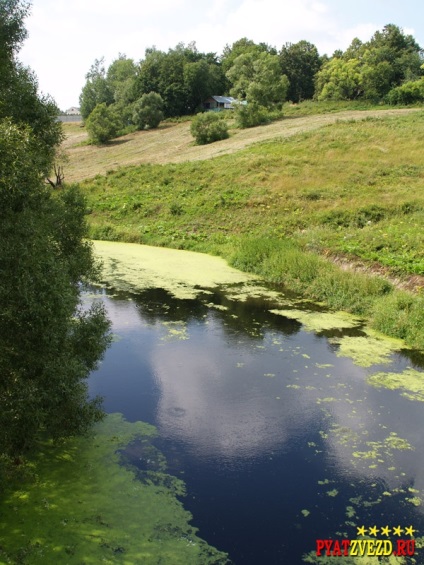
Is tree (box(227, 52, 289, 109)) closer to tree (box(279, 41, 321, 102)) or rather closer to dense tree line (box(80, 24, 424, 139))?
→ dense tree line (box(80, 24, 424, 139))

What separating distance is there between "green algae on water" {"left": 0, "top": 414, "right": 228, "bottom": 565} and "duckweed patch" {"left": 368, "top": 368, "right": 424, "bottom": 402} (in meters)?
5.89

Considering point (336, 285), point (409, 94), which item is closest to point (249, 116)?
point (409, 94)

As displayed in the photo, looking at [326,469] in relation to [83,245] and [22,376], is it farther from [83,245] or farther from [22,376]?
[83,245]

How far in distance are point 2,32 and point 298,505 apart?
402 inches

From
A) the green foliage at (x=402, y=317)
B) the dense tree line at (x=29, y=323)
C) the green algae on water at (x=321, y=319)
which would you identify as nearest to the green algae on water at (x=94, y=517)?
the dense tree line at (x=29, y=323)

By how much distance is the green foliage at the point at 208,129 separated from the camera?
5006cm

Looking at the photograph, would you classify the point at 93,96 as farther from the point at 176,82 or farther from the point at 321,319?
the point at 321,319

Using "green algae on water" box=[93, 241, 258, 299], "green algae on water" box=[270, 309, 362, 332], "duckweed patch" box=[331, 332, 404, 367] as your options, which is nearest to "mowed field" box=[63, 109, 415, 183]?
"green algae on water" box=[93, 241, 258, 299]

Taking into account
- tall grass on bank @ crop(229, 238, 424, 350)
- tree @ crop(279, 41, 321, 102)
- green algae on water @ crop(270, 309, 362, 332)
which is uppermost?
tree @ crop(279, 41, 321, 102)

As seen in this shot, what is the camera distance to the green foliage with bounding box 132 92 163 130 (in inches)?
2579

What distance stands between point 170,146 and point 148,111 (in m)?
15.6

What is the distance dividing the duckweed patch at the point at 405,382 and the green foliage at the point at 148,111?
58741 mm

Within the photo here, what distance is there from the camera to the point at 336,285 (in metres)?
18.2

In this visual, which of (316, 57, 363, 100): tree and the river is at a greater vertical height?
(316, 57, 363, 100): tree
